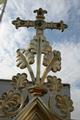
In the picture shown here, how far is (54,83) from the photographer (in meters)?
7.13

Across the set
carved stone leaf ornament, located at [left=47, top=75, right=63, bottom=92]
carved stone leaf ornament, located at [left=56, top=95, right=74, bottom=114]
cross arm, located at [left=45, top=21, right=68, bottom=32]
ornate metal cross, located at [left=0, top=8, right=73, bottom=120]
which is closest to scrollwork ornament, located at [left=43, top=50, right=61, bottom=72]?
ornate metal cross, located at [left=0, top=8, right=73, bottom=120]

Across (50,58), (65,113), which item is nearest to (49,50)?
(50,58)

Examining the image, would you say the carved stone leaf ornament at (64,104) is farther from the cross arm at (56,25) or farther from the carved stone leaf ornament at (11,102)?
the cross arm at (56,25)

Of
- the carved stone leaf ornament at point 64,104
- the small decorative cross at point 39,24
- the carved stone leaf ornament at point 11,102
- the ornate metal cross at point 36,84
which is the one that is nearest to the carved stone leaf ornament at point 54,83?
the ornate metal cross at point 36,84

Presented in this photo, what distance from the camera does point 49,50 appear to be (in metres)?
7.61

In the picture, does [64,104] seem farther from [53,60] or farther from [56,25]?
[56,25]

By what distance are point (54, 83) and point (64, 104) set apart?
45 centimetres

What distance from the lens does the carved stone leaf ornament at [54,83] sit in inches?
281

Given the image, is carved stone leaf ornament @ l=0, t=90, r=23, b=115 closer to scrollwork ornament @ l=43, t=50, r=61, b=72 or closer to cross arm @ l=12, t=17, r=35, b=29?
scrollwork ornament @ l=43, t=50, r=61, b=72

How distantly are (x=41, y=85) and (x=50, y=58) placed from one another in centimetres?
66

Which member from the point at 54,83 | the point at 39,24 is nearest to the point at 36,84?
the point at 54,83

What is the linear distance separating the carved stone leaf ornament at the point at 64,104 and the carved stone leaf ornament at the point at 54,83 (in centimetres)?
17

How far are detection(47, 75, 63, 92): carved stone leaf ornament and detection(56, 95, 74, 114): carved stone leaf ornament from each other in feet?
0.55

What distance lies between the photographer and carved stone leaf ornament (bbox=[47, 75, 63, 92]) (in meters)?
7.13
